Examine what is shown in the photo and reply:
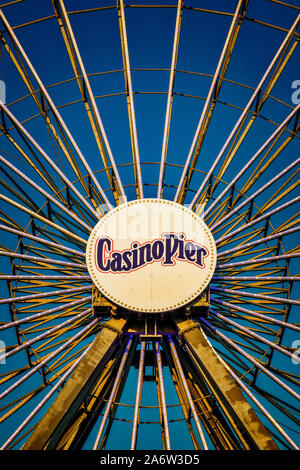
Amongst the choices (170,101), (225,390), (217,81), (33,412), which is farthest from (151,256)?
(217,81)

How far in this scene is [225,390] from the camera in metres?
18.5

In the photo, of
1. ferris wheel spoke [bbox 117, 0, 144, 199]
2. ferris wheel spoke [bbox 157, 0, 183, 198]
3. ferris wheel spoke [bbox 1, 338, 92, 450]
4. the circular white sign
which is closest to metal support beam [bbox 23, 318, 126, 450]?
ferris wheel spoke [bbox 1, 338, 92, 450]

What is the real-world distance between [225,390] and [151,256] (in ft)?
18.3

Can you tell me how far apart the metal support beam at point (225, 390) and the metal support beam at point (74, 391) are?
2661 millimetres

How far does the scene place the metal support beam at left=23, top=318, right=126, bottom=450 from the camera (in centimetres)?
1772

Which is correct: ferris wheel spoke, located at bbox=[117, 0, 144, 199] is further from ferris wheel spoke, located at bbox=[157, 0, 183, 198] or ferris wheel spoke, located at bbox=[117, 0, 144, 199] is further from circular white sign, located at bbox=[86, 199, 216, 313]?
circular white sign, located at bbox=[86, 199, 216, 313]

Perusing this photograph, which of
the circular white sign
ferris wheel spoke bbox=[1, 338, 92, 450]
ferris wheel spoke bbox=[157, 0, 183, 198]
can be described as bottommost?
ferris wheel spoke bbox=[1, 338, 92, 450]

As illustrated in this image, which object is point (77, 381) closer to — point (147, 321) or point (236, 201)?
point (147, 321)

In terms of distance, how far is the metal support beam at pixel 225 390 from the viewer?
1752 centimetres

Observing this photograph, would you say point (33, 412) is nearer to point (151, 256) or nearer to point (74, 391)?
point (74, 391)

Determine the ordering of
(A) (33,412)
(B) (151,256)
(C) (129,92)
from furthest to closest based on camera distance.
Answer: (C) (129,92) < (B) (151,256) < (A) (33,412)

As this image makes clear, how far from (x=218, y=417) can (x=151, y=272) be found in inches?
280

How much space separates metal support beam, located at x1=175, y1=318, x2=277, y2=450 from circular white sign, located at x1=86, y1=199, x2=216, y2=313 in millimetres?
1392

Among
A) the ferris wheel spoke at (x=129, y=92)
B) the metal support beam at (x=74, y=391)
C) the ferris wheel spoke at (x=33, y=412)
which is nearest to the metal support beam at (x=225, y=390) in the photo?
the metal support beam at (x=74, y=391)
